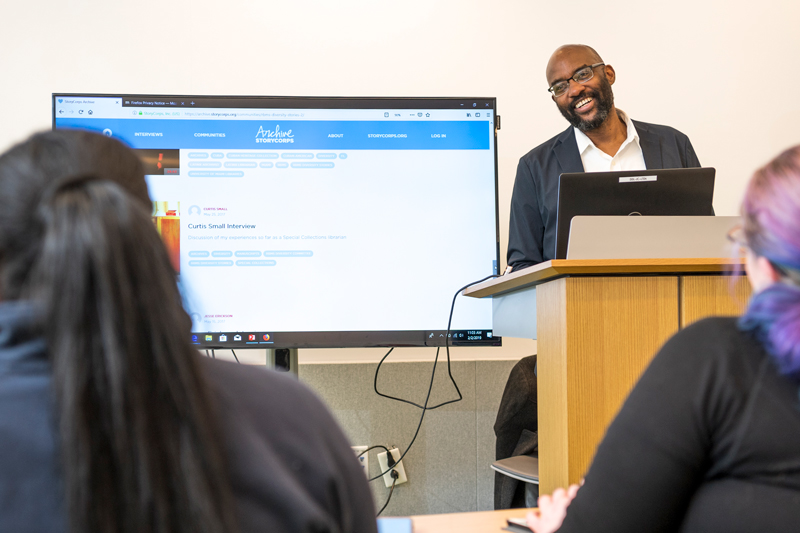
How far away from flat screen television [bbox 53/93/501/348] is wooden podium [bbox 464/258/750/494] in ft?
3.18

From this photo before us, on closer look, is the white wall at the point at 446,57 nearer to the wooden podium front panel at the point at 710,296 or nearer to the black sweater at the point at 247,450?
the wooden podium front panel at the point at 710,296

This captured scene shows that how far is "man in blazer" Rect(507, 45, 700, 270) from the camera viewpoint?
7.39ft

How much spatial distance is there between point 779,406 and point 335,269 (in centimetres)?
160

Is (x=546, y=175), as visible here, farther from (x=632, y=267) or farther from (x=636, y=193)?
(x=632, y=267)

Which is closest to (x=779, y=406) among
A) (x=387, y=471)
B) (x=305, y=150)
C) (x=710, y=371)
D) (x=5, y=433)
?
(x=710, y=371)

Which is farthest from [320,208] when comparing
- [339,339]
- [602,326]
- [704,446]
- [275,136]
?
[704,446]

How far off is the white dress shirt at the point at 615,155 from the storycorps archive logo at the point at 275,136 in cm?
114

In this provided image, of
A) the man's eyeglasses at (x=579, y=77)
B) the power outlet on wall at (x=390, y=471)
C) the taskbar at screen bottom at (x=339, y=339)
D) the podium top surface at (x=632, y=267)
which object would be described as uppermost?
the man's eyeglasses at (x=579, y=77)

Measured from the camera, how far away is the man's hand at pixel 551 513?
957mm

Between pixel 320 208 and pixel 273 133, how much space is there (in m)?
0.33

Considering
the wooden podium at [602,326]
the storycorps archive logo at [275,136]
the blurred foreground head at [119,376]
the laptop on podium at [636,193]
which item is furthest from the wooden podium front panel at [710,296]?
the storycorps archive logo at [275,136]

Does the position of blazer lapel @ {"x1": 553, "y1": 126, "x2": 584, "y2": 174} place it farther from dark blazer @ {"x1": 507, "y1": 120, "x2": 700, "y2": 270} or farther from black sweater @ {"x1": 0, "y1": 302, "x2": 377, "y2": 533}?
black sweater @ {"x1": 0, "y1": 302, "x2": 377, "y2": 533}

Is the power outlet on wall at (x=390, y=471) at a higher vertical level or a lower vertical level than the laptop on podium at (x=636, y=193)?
lower

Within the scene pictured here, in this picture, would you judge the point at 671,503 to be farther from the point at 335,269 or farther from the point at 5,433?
the point at 335,269
